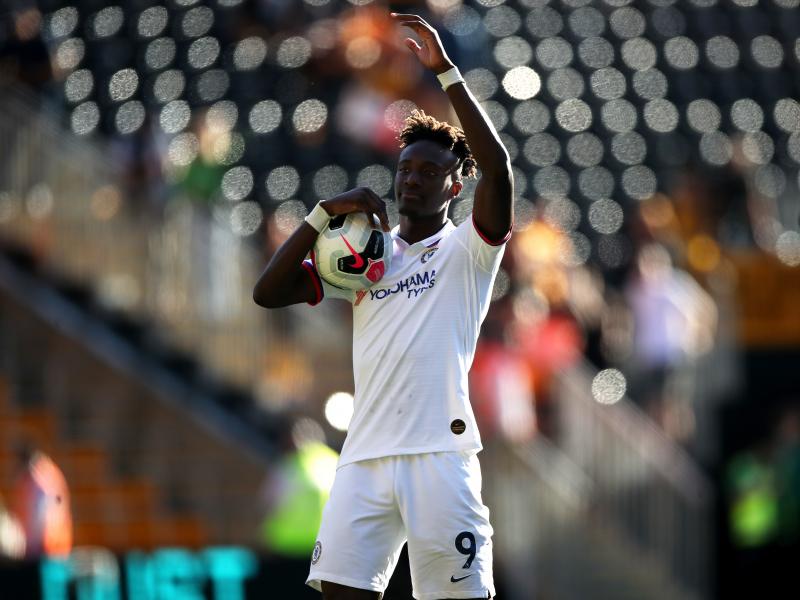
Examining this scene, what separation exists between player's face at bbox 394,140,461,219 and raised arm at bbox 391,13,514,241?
175mm

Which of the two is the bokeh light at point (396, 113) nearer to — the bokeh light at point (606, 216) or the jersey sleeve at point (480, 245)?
the bokeh light at point (606, 216)

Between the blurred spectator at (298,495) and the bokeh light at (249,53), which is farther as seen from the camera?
Answer: the bokeh light at (249,53)

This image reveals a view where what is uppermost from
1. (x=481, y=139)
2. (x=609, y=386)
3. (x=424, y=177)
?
(x=481, y=139)

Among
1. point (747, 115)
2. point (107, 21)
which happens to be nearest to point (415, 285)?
point (107, 21)

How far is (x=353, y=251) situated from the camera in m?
5.06

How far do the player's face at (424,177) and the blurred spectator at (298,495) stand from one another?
4.74 meters

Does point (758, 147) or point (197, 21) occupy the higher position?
point (197, 21)

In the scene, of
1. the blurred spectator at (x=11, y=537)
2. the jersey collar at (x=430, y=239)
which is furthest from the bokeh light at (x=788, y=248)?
the jersey collar at (x=430, y=239)

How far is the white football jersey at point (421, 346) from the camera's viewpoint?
5.02m

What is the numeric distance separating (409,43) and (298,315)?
6510 millimetres

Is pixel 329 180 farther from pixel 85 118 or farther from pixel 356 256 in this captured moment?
pixel 356 256

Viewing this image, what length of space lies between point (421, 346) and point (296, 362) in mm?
6562

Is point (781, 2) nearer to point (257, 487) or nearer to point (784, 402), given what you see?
point (784, 402)

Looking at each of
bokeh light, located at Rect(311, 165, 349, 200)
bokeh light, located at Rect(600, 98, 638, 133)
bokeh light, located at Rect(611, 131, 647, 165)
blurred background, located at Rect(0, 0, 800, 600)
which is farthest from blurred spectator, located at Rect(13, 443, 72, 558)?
bokeh light, located at Rect(600, 98, 638, 133)
